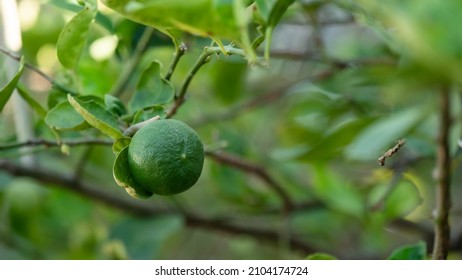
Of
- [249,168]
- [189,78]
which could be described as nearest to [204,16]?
[189,78]

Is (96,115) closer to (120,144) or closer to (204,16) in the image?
(120,144)

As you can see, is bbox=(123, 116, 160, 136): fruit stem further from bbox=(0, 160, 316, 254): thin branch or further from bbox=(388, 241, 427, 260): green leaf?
bbox=(0, 160, 316, 254): thin branch

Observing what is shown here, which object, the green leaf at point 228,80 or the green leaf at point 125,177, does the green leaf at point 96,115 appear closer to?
the green leaf at point 125,177

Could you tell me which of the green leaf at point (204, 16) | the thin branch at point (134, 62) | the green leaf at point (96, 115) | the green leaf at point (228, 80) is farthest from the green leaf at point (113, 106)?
the green leaf at point (228, 80)

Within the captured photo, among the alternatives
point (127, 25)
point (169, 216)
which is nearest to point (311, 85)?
point (169, 216)

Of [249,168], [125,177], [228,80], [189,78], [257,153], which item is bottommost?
[125,177]

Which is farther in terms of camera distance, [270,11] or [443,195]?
[443,195]

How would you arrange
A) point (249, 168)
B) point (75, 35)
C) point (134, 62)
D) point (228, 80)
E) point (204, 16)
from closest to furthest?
point (204, 16) → point (75, 35) → point (134, 62) → point (249, 168) → point (228, 80)
